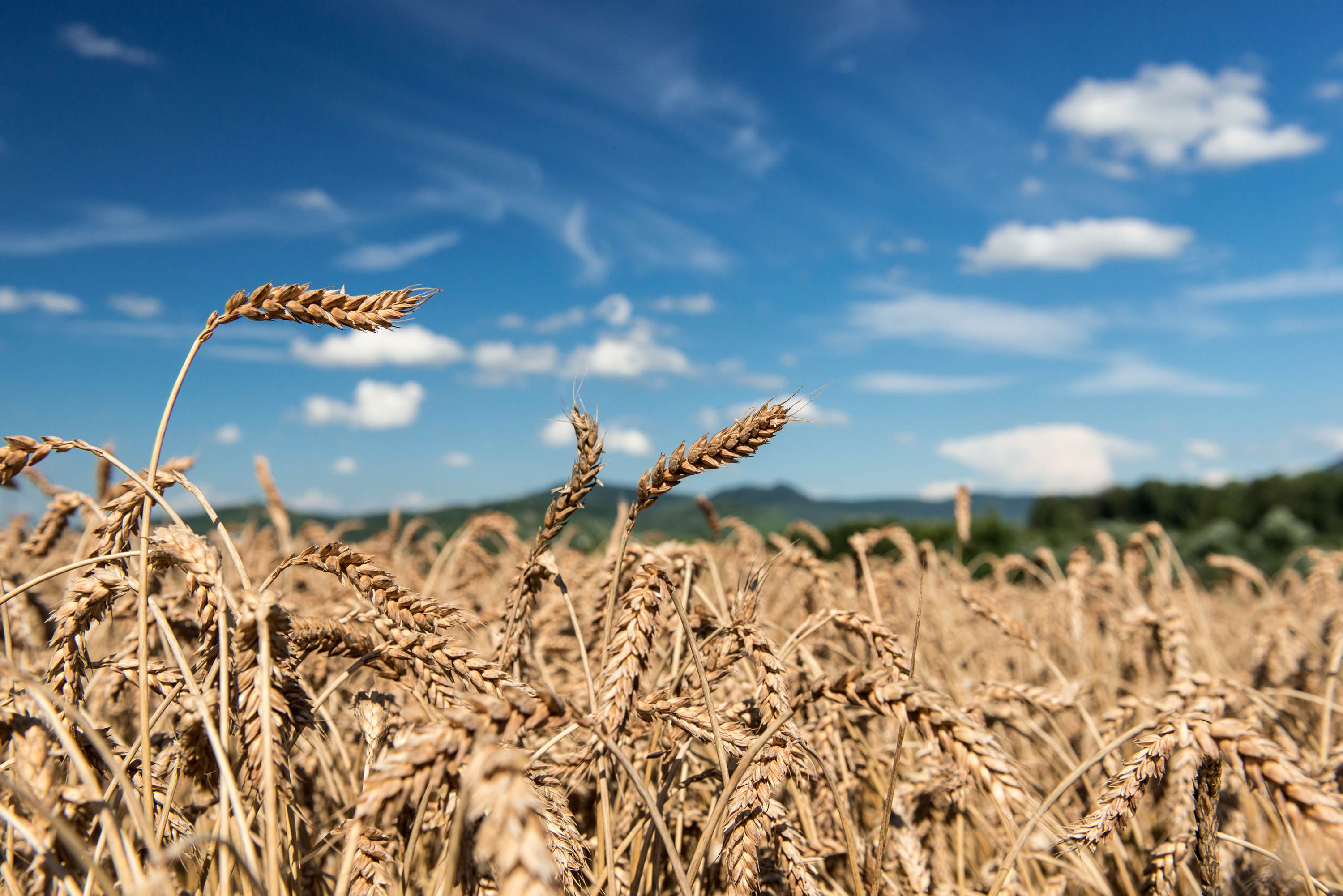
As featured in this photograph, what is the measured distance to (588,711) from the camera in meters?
1.79

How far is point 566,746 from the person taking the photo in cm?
211

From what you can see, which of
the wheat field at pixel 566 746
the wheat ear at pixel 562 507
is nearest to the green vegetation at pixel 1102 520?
the wheat field at pixel 566 746

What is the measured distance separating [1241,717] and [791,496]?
33.8 meters

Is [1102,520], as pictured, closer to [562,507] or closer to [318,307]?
[562,507]

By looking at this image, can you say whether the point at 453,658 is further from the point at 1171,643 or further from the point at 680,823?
the point at 1171,643

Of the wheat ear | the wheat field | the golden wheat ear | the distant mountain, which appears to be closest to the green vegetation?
the distant mountain

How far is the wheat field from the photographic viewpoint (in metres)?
1.15

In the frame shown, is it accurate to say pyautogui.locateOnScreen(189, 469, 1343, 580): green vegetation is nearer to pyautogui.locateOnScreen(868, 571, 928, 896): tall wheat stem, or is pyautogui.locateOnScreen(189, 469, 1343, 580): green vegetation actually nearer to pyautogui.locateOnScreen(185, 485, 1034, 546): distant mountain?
pyautogui.locateOnScreen(185, 485, 1034, 546): distant mountain

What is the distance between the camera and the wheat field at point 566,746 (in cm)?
115

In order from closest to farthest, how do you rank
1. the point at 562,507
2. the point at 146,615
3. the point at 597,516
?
the point at 146,615, the point at 562,507, the point at 597,516

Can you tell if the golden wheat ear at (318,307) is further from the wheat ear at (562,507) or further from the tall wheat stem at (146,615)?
the wheat ear at (562,507)

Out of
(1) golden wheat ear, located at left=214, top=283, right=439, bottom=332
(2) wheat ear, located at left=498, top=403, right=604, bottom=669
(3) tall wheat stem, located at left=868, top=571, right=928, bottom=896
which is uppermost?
(1) golden wheat ear, located at left=214, top=283, right=439, bottom=332

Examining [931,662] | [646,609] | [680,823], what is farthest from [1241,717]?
[646,609]

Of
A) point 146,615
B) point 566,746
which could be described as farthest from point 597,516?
point 146,615
